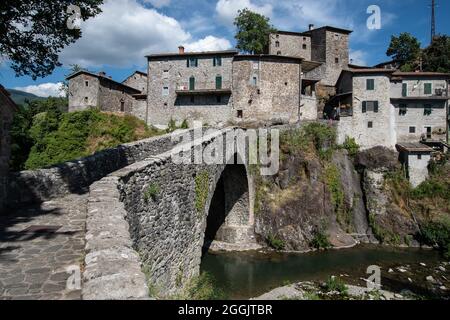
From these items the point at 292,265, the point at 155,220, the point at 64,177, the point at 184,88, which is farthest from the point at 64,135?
the point at 155,220

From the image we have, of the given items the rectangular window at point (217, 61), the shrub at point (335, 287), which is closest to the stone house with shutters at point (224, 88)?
the rectangular window at point (217, 61)

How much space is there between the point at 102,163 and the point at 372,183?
87.7 feet

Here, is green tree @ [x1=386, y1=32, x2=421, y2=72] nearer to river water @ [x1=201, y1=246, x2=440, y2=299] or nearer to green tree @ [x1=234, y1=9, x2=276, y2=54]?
green tree @ [x1=234, y1=9, x2=276, y2=54]

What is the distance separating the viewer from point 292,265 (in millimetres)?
20703

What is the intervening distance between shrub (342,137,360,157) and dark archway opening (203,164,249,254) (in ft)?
43.4

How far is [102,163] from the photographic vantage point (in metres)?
11.0

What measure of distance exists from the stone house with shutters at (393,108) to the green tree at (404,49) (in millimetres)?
13961

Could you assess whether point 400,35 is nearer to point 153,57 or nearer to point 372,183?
point 372,183

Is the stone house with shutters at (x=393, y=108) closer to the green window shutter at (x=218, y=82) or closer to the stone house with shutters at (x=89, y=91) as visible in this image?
the green window shutter at (x=218, y=82)

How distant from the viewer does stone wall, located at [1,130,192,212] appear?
7988 millimetres

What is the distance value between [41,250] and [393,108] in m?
35.1

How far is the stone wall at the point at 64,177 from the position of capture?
7988 mm

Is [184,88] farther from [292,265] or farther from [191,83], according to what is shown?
[292,265]
